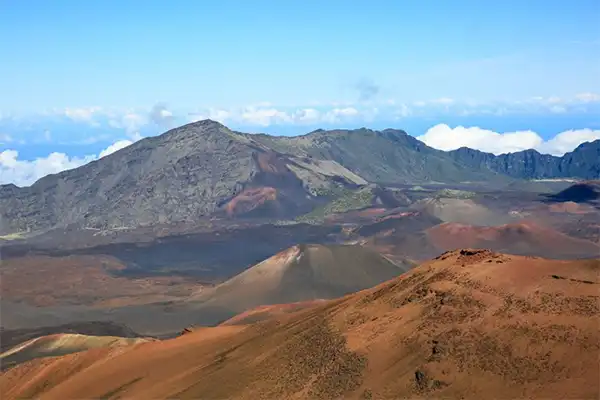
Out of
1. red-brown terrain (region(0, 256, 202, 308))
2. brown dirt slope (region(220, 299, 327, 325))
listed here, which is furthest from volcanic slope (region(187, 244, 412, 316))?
brown dirt slope (region(220, 299, 327, 325))

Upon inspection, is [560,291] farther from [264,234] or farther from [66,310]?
[264,234]

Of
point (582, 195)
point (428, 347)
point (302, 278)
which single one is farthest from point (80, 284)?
point (582, 195)

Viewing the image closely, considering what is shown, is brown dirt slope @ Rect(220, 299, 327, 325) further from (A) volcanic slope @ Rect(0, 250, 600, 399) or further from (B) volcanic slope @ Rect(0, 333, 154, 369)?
(A) volcanic slope @ Rect(0, 250, 600, 399)

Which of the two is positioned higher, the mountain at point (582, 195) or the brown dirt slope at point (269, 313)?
the mountain at point (582, 195)

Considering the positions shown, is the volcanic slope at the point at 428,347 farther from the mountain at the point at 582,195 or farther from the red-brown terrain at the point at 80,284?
the mountain at the point at 582,195

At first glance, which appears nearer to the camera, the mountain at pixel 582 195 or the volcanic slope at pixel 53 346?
the volcanic slope at pixel 53 346

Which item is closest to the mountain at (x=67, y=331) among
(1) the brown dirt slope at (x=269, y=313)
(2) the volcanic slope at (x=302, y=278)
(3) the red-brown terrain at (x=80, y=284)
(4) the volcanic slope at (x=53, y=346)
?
(4) the volcanic slope at (x=53, y=346)
